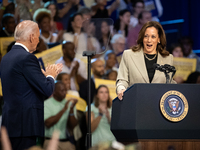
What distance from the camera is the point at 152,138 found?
1857mm

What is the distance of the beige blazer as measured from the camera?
2.25 metres

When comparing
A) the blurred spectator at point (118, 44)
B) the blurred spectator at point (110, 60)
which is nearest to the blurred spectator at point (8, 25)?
the blurred spectator at point (110, 60)

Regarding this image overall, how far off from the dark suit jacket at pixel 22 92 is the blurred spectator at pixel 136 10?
Result: 3.15 meters

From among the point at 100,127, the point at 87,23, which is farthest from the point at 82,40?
the point at 100,127

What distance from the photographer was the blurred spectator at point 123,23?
187 inches

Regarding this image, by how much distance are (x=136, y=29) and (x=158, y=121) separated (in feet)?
10.3

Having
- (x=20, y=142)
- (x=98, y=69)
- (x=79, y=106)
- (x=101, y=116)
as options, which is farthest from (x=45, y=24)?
(x=20, y=142)

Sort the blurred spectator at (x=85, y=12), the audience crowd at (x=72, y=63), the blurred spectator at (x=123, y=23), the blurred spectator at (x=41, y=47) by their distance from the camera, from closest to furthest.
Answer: the audience crowd at (x=72, y=63) < the blurred spectator at (x=41, y=47) < the blurred spectator at (x=85, y=12) < the blurred spectator at (x=123, y=23)

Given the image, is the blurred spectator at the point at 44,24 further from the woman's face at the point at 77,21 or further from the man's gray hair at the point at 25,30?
the man's gray hair at the point at 25,30

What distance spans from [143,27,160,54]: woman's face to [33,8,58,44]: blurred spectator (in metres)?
2.18

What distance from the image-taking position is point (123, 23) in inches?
190

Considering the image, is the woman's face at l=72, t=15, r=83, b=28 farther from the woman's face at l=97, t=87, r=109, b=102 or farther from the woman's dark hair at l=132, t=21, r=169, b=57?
the woman's dark hair at l=132, t=21, r=169, b=57

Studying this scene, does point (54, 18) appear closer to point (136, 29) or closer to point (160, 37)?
point (136, 29)

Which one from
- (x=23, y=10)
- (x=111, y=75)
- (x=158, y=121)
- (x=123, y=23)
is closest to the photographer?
(x=158, y=121)
